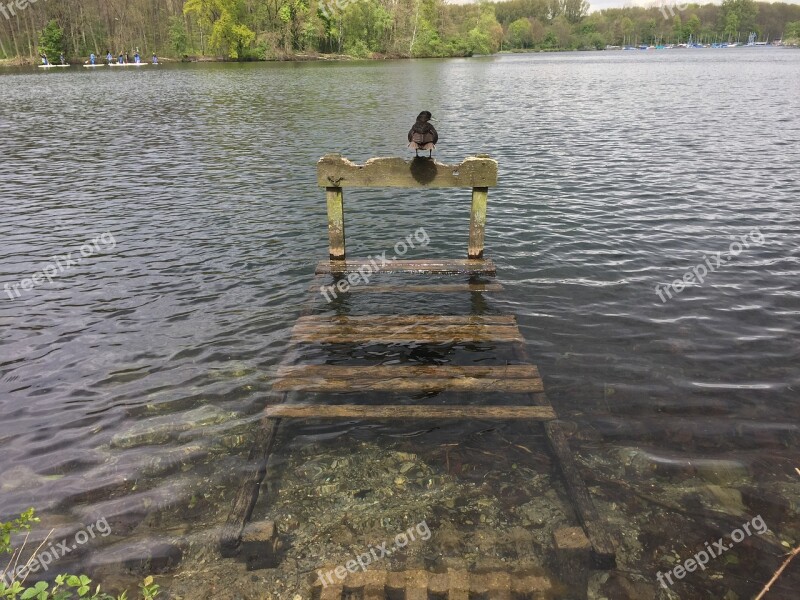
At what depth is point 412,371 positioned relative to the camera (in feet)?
25.2

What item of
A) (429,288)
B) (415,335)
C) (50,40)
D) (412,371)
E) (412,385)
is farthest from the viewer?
(50,40)

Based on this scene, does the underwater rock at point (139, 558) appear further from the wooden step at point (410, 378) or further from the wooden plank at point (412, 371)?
the wooden plank at point (412, 371)

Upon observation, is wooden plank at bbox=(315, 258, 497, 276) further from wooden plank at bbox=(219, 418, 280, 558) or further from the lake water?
wooden plank at bbox=(219, 418, 280, 558)

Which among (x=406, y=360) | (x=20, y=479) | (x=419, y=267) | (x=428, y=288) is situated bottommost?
(x=20, y=479)

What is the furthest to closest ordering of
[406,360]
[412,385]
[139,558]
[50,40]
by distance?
1. [50,40]
2. [406,360]
3. [412,385]
4. [139,558]

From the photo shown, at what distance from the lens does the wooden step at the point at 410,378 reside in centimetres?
718

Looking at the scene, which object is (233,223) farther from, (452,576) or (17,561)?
(452,576)

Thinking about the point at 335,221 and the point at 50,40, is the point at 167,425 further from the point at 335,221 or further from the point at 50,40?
the point at 50,40

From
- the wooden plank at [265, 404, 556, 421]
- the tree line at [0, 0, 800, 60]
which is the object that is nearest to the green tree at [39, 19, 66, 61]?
the tree line at [0, 0, 800, 60]

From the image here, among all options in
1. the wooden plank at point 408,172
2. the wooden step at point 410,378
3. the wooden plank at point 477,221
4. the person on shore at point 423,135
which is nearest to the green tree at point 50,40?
the wooden plank at point 408,172

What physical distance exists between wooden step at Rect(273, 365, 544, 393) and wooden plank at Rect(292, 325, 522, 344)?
2.73 ft

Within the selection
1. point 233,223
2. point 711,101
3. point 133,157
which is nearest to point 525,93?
point 711,101

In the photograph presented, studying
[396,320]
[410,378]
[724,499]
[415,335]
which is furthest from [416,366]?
[724,499]

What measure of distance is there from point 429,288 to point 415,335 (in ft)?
6.33
